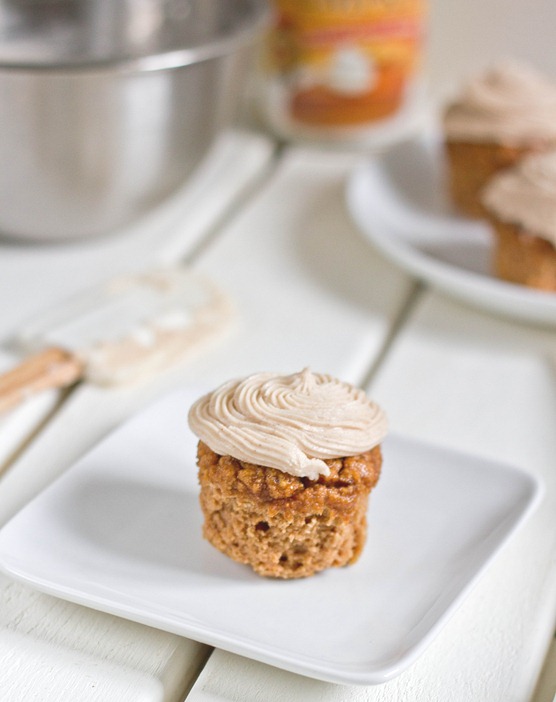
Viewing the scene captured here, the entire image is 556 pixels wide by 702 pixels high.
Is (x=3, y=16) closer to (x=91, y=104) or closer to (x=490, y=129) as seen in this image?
(x=91, y=104)

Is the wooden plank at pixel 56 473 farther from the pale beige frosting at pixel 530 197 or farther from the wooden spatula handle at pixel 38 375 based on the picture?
the pale beige frosting at pixel 530 197

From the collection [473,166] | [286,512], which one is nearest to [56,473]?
[286,512]

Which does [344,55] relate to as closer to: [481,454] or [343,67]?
[343,67]

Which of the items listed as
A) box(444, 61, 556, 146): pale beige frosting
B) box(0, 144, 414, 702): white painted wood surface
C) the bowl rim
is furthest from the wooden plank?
box(444, 61, 556, 146): pale beige frosting

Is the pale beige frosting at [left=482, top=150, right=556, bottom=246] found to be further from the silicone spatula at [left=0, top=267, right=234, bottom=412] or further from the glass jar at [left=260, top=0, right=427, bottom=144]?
the glass jar at [left=260, top=0, right=427, bottom=144]

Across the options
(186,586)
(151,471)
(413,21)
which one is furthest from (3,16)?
(186,586)

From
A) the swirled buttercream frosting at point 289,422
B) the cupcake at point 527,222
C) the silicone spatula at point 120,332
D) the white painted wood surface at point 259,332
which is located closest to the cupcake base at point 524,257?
the cupcake at point 527,222
